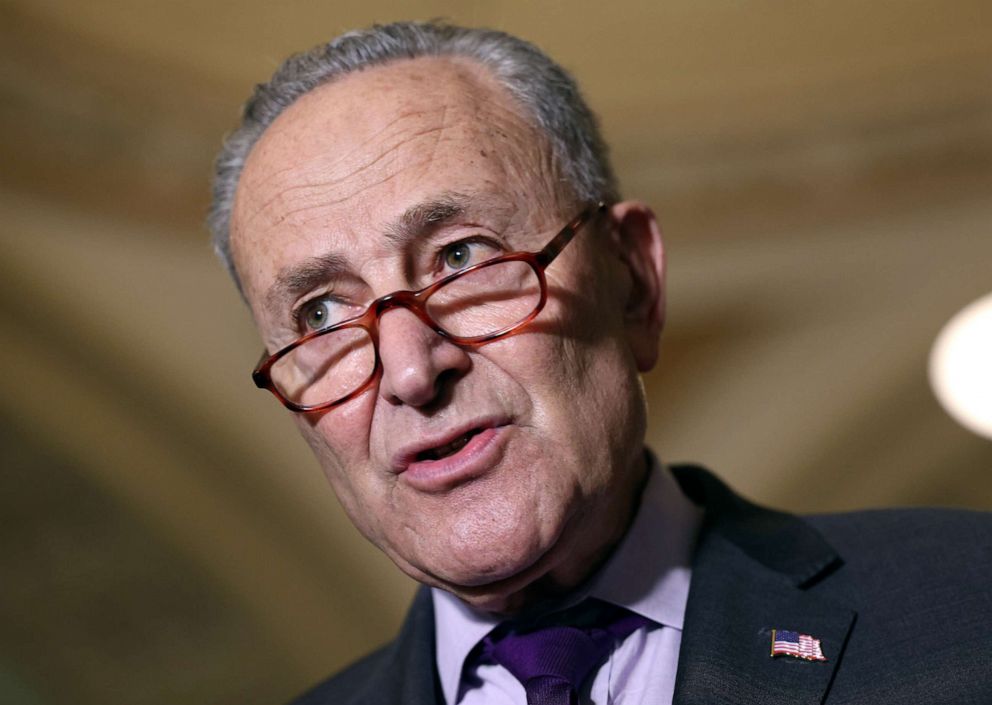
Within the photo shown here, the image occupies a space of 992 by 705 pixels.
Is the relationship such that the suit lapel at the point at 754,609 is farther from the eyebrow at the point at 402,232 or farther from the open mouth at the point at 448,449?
the eyebrow at the point at 402,232

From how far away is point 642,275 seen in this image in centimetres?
245

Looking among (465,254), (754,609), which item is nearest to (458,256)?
(465,254)

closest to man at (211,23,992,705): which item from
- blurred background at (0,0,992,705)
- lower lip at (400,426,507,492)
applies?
lower lip at (400,426,507,492)

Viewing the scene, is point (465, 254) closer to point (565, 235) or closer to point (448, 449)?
point (565, 235)

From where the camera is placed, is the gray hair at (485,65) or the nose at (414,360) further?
the gray hair at (485,65)

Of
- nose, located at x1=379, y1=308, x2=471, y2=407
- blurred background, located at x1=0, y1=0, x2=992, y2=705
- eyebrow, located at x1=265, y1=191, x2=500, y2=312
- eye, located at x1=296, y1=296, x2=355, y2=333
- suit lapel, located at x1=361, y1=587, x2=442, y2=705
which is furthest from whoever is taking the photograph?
blurred background, located at x1=0, y1=0, x2=992, y2=705

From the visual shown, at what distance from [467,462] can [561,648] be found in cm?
40

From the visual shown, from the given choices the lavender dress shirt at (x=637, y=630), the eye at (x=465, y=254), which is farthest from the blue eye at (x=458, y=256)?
the lavender dress shirt at (x=637, y=630)

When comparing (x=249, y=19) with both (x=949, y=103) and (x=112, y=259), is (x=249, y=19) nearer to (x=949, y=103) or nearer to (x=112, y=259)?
(x=112, y=259)

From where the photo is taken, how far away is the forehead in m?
2.12

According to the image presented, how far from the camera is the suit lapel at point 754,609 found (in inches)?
78.5

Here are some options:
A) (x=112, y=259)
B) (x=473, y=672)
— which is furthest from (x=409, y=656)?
(x=112, y=259)

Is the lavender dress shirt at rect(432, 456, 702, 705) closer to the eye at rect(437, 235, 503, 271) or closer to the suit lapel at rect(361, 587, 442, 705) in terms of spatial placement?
the suit lapel at rect(361, 587, 442, 705)

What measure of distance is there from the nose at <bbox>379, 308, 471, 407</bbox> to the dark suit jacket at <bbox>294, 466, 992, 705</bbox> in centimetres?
61
